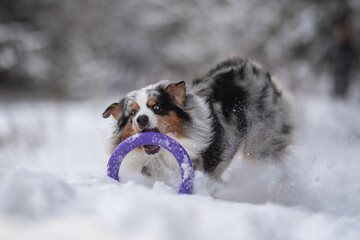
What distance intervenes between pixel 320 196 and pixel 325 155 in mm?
1586

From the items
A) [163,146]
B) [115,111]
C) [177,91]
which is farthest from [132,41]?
[163,146]

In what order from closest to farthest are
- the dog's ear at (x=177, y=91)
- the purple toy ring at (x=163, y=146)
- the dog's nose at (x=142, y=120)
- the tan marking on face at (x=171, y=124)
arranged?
the purple toy ring at (x=163, y=146) < the dog's nose at (x=142, y=120) < the tan marking on face at (x=171, y=124) < the dog's ear at (x=177, y=91)

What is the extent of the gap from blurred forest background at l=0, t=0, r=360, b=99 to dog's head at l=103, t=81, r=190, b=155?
9331mm

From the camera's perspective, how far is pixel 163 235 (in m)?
1.98

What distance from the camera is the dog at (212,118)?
3654mm

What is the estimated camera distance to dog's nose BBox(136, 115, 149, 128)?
342 cm

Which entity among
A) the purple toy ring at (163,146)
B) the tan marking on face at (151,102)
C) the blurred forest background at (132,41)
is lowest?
the purple toy ring at (163,146)

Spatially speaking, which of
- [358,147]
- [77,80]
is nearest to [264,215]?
[358,147]

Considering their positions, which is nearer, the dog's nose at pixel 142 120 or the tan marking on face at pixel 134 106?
the dog's nose at pixel 142 120

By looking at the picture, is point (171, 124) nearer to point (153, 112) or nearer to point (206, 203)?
point (153, 112)

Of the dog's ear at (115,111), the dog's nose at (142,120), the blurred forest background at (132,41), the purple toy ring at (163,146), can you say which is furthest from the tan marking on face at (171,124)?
the blurred forest background at (132,41)

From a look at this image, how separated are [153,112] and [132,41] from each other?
15.0 metres

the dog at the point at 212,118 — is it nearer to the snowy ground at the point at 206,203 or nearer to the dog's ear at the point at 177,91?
the dog's ear at the point at 177,91

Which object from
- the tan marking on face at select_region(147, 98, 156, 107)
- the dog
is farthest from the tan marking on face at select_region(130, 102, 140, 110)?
the tan marking on face at select_region(147, 98, 156, 107)
